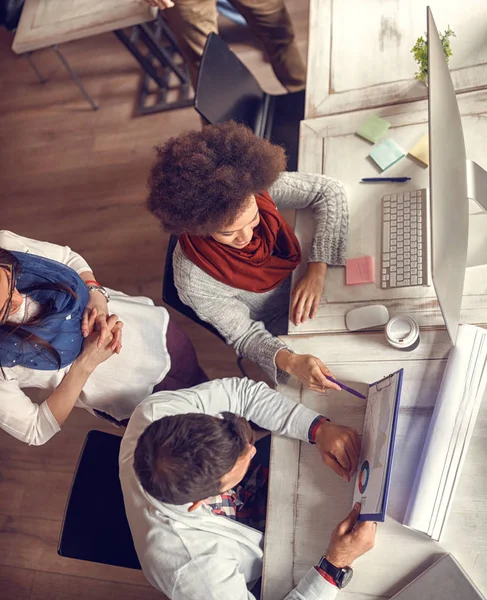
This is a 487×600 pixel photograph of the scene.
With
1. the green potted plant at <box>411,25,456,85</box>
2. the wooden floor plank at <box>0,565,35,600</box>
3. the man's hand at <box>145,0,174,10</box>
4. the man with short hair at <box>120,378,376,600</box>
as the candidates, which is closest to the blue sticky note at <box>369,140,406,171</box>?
the green potted plant at <box>411,25,456,85</box>

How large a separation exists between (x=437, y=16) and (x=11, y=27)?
99.5 inches

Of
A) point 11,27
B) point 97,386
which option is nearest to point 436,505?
point 97,386

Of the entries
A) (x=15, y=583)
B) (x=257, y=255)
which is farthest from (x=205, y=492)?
(x=15, y=583)

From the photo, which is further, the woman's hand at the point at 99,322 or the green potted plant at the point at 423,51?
the green potted plant at the point at 423,51

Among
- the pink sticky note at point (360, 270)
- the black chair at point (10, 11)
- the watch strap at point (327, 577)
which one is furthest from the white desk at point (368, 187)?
the black chair at point (10, 11)

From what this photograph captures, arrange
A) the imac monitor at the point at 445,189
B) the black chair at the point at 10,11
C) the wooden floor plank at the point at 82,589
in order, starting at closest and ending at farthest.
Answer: the imac monitor at the point at 445,189 → the wooden floor plank at the point at 82,589 → the black chair at the point at 10,11

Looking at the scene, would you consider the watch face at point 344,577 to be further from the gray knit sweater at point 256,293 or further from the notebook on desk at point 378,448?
the gray knit sweater at point 256,293

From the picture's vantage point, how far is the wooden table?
7.43 ft

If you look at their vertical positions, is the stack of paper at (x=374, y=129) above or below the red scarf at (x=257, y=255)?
above

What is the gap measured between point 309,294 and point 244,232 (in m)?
0.28

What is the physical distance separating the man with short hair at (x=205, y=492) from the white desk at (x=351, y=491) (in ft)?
0.18

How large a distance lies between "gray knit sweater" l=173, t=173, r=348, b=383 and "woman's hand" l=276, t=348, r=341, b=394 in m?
0.04

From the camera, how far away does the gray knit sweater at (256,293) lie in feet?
4.74

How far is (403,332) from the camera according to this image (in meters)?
1.33
